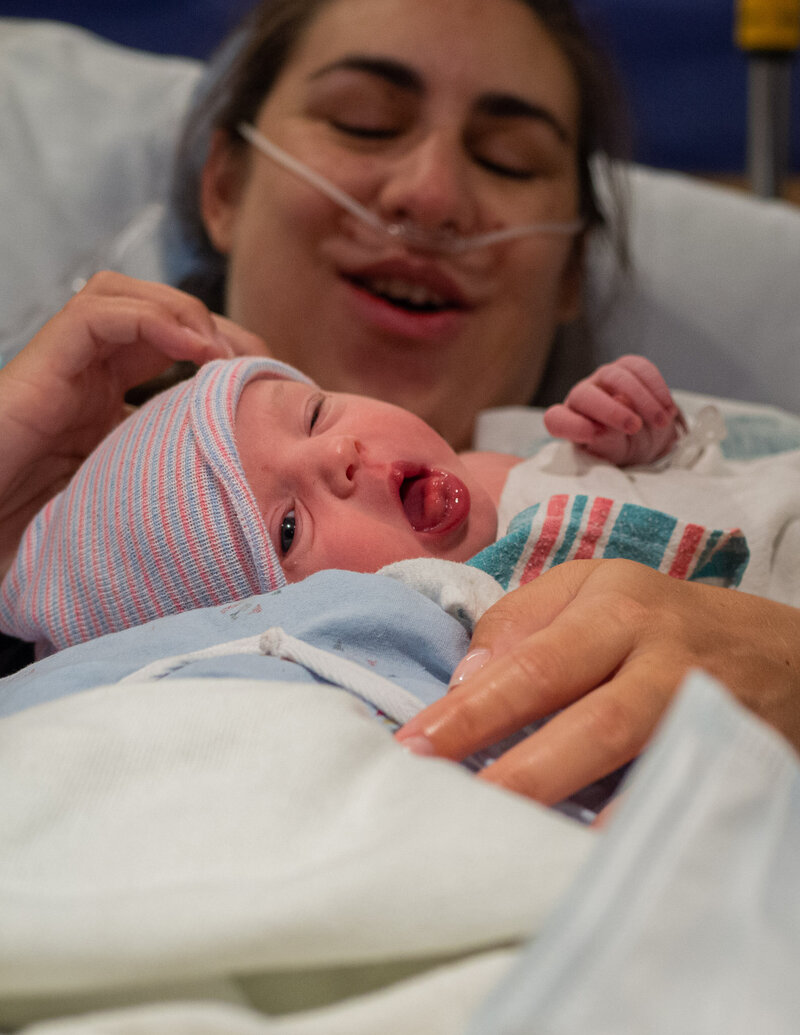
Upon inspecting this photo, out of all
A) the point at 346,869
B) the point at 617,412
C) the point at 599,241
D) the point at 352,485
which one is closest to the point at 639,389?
the point at 617,412

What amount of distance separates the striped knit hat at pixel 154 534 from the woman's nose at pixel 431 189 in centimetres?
51

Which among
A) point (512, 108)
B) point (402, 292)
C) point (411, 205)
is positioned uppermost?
point (512, 108)

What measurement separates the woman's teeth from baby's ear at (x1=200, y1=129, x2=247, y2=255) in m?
0.32

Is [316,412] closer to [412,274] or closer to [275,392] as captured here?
[275,392]

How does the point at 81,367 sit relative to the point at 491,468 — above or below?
above

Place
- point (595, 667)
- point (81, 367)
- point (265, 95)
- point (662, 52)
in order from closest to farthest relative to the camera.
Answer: point (595, 667) < point (81, 367) < point (265, 95) < point (662, 52)

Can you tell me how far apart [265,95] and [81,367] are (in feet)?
2.52

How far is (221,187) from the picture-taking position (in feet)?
5.21

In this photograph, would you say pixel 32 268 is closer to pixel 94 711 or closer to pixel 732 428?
pixel 732 428

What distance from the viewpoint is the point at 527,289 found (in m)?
1.41

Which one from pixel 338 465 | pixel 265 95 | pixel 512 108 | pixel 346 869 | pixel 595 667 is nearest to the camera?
pixel 346 869

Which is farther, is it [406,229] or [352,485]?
[406,229]

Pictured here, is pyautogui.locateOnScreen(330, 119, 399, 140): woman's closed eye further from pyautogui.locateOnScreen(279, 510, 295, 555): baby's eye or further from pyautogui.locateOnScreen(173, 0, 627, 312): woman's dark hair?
pyautogui.locateOnScreen(279, 510, 295, 555): baby's eye

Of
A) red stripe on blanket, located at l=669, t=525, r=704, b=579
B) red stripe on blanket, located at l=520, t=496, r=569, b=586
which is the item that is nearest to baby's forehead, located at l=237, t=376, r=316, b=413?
red stripe on blanket, located at l=520, t=496, r=569, b=586
